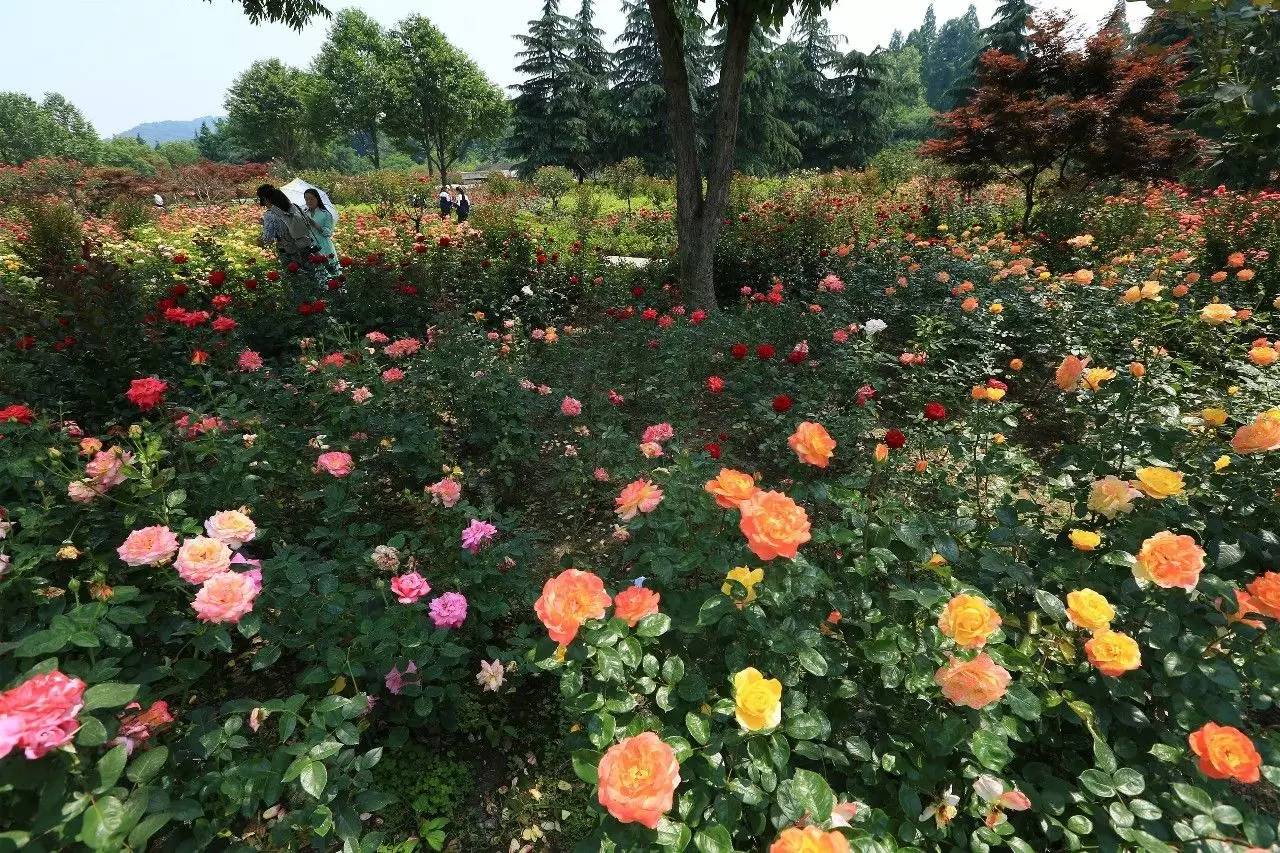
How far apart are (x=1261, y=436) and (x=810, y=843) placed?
63.9 inches

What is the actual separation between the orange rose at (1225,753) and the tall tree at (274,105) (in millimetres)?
46802

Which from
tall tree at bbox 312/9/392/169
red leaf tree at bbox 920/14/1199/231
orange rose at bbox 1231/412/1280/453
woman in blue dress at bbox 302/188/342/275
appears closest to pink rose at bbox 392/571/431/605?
orange rose at bbox 1231/412/1280/453

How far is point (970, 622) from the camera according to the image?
1.15 m

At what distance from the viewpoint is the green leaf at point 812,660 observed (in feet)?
3.94

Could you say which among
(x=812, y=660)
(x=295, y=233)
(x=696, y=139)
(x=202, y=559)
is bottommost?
(x=812, y=660)

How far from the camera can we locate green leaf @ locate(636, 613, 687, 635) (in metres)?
1.21

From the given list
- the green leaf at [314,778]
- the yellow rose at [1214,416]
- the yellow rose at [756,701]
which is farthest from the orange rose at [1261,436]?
the green leaf at [314,778]

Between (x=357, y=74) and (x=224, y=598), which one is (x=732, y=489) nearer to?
(x=224, y=598)

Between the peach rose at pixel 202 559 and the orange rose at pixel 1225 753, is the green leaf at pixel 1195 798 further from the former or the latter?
the peach rose at pixel 202 559

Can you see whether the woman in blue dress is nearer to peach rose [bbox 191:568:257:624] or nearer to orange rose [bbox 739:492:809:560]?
peach rose [bbox 191:568:257:624]

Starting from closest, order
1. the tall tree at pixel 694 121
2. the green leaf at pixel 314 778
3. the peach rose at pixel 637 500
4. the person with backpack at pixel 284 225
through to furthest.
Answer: the green leaf at pixel 314 778 → the peach rose at pixel 637 500 → the tall tree at pixel 694 121 → the person with backpack at pixel 284 225

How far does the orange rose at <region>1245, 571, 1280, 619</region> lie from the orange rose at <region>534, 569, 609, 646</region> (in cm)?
133

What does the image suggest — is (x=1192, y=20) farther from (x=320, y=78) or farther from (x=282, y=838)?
(x=320, y=78)

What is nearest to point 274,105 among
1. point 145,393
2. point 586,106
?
point 586,106
